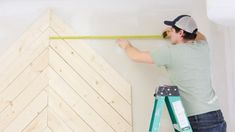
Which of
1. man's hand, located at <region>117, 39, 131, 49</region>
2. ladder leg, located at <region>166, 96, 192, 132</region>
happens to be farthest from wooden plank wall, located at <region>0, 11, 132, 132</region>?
ladder leg, located at <region>166, 96, 192, 132</region>

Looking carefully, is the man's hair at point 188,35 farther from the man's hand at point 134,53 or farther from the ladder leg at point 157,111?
the ladder leg at point 157,111

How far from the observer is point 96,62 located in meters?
2.17

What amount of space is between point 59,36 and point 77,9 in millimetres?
231

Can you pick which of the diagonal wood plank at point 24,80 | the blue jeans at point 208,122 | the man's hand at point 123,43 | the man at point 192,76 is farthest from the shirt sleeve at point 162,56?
the diagonal wood plank at point 24,80

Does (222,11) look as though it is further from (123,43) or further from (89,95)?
(89,95)

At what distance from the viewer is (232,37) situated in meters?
2.09

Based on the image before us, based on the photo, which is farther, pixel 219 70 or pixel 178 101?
pixel 219 70

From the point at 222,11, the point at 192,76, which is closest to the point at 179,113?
the point at 192,76

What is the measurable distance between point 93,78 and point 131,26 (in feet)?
1.48

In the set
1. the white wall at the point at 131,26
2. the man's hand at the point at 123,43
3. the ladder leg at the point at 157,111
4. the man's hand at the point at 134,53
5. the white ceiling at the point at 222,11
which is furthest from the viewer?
the white wall at the point at 131,26

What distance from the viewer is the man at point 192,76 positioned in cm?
184

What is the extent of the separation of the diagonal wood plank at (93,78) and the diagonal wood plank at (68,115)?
219mm

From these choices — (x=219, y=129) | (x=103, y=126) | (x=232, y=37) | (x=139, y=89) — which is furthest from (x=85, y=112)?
(x=232, y=37)

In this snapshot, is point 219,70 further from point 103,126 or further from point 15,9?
point 15,9
